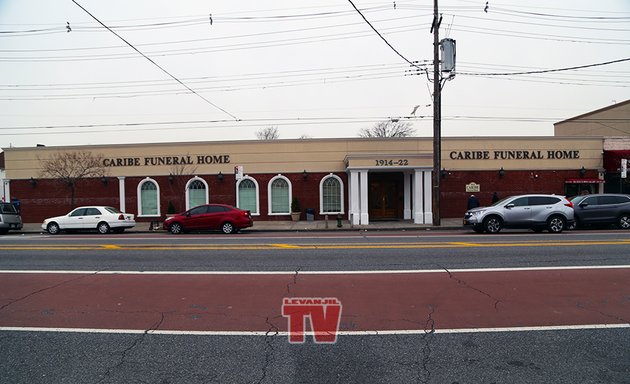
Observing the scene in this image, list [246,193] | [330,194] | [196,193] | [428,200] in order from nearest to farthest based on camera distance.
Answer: [428,200] → [330,194] → [246,193] → [196,193]

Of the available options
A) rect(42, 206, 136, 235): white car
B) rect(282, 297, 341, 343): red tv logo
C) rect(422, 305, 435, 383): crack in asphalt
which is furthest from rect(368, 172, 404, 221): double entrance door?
rect(422, 305, 435, 383): crack in asphalt

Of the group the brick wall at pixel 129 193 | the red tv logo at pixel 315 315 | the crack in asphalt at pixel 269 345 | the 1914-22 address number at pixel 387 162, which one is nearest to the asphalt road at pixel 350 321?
the crack in asphalt at pixel 269 345

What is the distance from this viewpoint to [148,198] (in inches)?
994

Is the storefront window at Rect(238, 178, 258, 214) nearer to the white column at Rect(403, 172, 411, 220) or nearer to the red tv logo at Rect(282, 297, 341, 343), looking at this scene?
the white column at Rect(403, 172, 411, 220)

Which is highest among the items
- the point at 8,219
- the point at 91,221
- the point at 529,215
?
the point at 529,215

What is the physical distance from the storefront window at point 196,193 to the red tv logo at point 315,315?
775 inches

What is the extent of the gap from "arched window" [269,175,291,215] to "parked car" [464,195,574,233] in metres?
11.8

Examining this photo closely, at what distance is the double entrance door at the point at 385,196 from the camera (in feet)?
79.3

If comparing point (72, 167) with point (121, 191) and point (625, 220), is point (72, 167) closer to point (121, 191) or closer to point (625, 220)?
point (121, 191)

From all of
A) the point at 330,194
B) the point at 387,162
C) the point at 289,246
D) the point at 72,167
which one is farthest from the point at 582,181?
the point at 72,167

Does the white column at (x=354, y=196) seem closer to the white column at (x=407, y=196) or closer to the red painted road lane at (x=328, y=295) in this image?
the white column at (x=407, y=196)

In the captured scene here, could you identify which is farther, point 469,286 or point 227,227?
point 227,227

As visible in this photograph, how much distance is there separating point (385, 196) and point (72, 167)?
64.0 feet

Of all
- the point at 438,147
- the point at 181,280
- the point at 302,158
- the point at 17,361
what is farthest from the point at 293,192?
the point at 17,361
